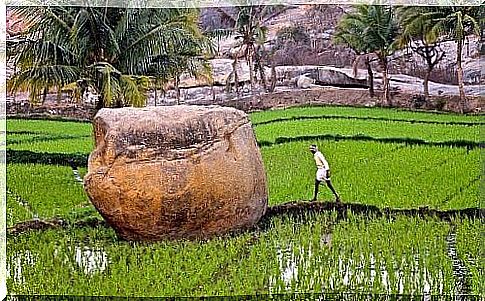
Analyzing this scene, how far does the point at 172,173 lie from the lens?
15.7 ft

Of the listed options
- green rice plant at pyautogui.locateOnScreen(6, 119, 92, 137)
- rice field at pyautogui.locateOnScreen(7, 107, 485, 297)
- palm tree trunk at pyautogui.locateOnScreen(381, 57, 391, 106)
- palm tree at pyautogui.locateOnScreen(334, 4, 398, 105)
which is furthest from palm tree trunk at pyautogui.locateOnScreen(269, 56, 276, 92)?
green rice plant at pyautogui.locateOnScreen(6, 119, 92, 137)

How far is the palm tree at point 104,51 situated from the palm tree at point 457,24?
4.32ft

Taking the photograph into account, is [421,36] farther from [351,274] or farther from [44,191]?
[44,191]

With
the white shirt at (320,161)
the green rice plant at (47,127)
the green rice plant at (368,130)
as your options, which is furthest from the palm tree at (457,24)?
the green rice plant at (47,127)

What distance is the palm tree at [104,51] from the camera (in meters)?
4.95

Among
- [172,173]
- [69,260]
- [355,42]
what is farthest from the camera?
[69,260]

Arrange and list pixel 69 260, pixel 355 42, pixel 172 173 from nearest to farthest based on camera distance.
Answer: pixel 172 173
pixel 355 42
pixel 69 260

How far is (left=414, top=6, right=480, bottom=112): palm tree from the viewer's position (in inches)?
191

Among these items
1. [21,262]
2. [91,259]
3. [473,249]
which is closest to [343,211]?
[473,249]

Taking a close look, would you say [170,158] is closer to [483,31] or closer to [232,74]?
[232,74]

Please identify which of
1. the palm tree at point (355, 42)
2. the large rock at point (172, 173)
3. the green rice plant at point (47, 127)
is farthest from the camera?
the green rice plant at point (47, 127)

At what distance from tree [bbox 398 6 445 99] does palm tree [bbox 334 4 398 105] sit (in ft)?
0.20

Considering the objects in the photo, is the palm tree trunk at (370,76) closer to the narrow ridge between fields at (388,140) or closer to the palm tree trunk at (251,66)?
the narrow ridge between fields at (388,140)

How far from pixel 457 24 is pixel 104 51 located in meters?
2.01
